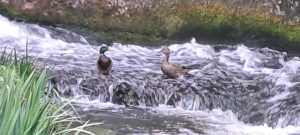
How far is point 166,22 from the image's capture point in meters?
12.0

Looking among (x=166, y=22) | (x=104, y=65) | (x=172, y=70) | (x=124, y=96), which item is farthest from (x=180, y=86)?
(x=166, y=22)

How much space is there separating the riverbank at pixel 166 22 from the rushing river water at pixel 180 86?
261 mm

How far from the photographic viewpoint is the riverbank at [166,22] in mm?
11703

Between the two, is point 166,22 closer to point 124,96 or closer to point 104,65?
point 104,65

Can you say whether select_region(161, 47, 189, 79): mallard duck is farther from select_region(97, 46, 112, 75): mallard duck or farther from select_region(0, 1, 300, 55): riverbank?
select_region(0, 1, 300, 55): riverbank

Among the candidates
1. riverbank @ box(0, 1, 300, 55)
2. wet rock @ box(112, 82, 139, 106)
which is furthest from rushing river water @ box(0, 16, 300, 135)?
riverbank @ box(0, 1, 300, 55)

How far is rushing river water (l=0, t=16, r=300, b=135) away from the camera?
308 inches

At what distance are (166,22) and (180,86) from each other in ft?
10.5

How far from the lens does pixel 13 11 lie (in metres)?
12.1

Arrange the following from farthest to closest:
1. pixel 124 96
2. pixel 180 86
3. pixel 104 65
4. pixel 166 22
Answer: pixel 166 22
pixel 104 65
pixel 180 86
pixel 124 96

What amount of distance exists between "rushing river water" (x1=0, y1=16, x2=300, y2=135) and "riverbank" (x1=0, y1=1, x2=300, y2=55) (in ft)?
0.86

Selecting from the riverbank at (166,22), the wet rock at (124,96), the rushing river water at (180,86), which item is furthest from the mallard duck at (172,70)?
the riverbank at (166,22)

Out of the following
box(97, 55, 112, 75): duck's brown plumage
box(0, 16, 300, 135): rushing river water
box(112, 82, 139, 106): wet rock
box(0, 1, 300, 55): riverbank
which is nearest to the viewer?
box(0, 16, 300, 135): rushing river water

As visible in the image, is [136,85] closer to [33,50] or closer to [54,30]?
[33,50]
